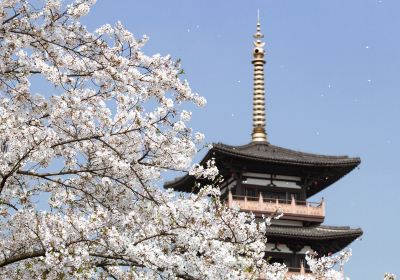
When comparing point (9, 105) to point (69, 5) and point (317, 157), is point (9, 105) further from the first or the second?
point (317, 157)

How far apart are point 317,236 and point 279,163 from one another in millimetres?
3695

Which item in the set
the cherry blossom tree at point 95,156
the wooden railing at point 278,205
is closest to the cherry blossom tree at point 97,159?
the cherry blossom tree at point 95,156

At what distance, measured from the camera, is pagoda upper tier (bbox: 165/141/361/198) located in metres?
34.4

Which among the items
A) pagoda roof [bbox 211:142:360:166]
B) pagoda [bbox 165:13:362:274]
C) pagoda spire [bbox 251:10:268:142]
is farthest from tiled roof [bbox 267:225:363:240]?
pagoda spire [bbox 251:10:268:142]

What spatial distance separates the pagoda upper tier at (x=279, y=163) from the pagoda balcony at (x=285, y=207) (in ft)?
4.88

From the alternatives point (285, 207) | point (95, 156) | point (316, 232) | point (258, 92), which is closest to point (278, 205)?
point (285, 207)

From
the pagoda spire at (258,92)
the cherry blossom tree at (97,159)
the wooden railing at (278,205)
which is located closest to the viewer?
the cherry blossom tree at (97,159)

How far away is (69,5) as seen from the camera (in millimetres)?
11789

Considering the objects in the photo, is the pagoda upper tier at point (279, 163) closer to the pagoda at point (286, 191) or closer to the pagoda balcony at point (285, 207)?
the pagoda at point (286, 191)

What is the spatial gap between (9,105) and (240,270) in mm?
4725

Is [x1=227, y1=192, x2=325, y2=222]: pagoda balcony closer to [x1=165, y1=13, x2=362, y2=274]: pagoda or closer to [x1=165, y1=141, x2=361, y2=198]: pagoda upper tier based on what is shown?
[x1=165, y1=13, x2=362, y2=274]: pagoda

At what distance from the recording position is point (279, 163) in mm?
34719

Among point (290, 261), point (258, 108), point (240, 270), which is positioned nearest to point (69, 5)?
point (240, 270)

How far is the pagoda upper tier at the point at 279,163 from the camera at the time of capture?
34406 millimetres
